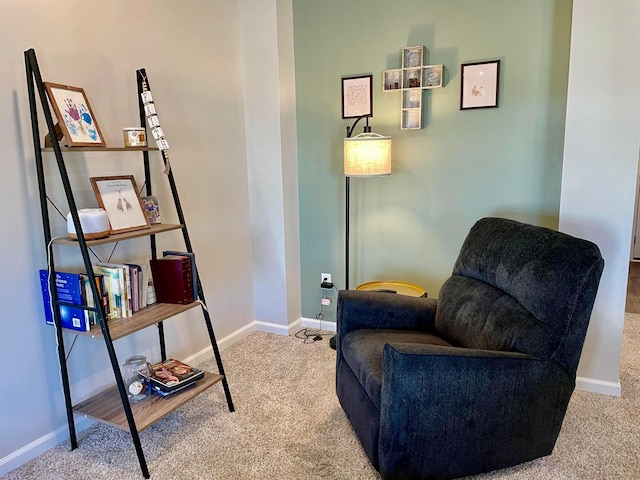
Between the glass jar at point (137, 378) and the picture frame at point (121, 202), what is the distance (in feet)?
2.25

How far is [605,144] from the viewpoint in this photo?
231 cm

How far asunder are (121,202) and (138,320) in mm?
542

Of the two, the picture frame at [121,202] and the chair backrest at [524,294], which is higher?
the picture frame at [121,202]

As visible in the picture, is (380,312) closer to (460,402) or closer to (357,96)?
(460,402)

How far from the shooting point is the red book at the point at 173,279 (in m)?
2.25

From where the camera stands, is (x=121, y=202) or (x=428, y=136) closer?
(x=121, y=202)

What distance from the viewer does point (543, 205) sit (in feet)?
8.80

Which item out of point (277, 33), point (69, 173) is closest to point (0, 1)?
point (69, 173)

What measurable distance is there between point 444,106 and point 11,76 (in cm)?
224

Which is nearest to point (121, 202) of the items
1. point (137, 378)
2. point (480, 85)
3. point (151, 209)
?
point (151, 209)

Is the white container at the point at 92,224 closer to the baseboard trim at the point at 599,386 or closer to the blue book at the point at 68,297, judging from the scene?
the blue book at the point at 68,297

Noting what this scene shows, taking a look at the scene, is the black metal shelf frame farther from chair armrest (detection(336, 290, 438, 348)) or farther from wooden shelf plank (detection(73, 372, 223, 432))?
chair armrest (detection(336, 290, 438, 348))

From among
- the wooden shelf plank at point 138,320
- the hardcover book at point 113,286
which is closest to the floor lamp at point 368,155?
the wooden shelf plank at point 138,320

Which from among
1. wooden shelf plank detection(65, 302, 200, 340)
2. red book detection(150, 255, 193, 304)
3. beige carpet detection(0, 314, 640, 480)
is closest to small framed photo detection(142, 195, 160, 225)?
red book detection(150, 255, 193, 304)
